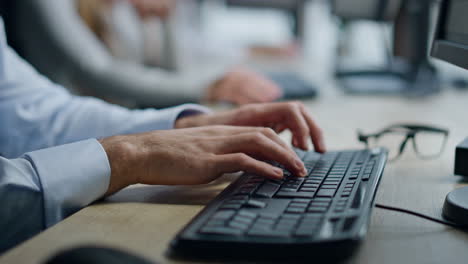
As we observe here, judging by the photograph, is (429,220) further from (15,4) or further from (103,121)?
(15,4)

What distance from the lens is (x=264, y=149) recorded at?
0.67 m

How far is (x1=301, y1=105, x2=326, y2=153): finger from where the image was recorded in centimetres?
84

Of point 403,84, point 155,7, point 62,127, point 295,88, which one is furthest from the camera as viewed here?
point 155,7

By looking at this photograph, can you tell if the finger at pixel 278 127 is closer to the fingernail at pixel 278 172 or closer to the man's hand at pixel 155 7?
the fingernail at pixel 278 172

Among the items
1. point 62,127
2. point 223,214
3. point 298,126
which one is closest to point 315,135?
point 298,126

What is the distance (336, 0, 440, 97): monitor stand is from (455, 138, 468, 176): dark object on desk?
2.90 feet

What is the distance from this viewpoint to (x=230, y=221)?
0.49 m

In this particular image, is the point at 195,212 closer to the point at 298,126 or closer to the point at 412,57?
the point at 298,126

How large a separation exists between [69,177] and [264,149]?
250 millimetres

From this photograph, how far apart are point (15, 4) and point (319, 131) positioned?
3.33 feet

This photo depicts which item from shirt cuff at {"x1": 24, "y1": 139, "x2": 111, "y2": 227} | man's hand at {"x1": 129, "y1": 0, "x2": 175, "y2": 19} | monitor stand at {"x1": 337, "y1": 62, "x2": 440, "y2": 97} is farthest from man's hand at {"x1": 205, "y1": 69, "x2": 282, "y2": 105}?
man's hand at {"x1": 129, "y1": 0, "x2": 175, "y2": 19}

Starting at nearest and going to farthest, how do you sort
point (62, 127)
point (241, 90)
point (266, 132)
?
point (266, 132) < point (62, 127) < point (241, 90)

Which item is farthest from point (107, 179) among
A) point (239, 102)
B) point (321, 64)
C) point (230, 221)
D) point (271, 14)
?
point (271, 14)

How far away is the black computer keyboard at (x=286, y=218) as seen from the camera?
44cm
